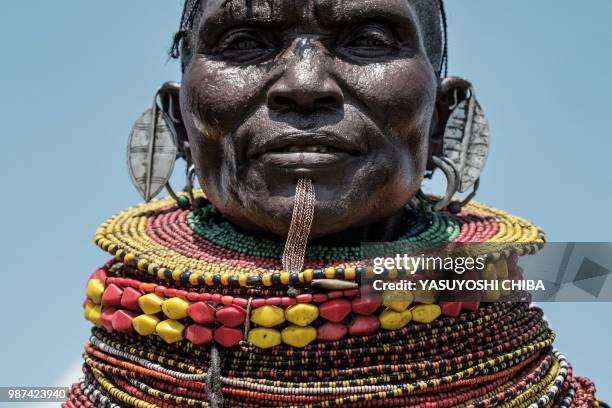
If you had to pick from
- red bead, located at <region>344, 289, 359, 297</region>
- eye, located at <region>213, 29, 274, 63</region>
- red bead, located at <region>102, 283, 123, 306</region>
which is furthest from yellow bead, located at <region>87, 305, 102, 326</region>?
eye, located at <region>213, 29, 274, 63</region>

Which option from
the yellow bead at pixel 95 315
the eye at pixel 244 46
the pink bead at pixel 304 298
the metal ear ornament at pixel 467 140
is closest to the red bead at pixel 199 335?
the pink bead at pixel 304 298

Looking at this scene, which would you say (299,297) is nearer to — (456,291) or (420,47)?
(456,291)

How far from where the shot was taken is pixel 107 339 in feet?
10.5

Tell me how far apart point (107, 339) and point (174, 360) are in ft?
1.60

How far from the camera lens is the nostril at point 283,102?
114 inches

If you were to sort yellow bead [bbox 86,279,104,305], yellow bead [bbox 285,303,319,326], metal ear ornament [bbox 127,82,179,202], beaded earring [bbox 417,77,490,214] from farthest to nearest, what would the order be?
metal ear ornament [bbox 127,82,179,202]
beaded earring [bbox 417,77,490,214]
yellow bead [bbox 86,279,104,305]
yellow bead [bbox 285,303,319,326]

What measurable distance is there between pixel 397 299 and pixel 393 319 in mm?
81

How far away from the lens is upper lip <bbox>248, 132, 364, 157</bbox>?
2.85 metres

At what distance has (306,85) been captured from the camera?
285 centimetres

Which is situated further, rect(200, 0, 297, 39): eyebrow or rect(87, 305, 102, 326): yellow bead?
rect(87, 305, 102, 326): yellow bead

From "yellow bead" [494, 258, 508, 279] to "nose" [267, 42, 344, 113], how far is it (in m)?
0.98

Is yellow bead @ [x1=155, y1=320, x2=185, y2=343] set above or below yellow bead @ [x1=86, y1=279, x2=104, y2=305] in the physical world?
above

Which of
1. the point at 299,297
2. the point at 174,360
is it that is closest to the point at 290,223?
the point at 299,297

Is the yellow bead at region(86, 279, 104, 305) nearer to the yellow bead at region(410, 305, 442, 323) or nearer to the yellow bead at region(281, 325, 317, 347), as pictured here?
the yellow bead at region(281, 325, 317, 347)
